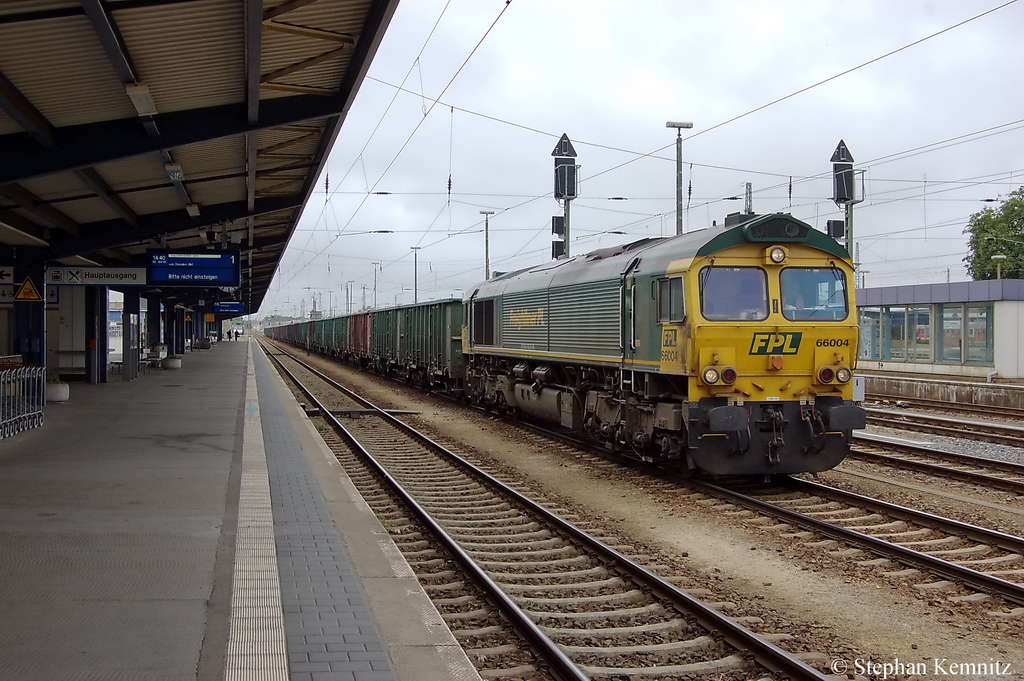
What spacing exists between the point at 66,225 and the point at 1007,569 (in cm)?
1666

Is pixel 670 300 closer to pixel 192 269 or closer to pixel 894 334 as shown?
pixel 192 269

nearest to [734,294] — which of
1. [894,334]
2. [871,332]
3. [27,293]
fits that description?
[27,293]

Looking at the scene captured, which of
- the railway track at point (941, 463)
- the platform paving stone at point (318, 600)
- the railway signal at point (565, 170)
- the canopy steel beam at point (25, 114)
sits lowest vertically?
the railway track at point (941, 463)

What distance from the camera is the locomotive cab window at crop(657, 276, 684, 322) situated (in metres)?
9.86

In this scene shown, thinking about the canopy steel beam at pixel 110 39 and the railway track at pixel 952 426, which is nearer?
the canopy steel beam at pixel 110 39

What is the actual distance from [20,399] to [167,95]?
690 centimetres

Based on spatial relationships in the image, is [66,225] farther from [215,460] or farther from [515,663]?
[515,663]

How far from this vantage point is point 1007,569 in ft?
22.3

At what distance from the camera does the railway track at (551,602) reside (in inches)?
192

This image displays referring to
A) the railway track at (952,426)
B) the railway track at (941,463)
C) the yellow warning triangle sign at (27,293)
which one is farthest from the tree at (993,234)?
the yellow warning triangle sign at (27,293)

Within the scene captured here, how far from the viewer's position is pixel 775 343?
9.84 m

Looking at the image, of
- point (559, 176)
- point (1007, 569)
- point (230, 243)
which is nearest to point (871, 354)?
point (559, 176)

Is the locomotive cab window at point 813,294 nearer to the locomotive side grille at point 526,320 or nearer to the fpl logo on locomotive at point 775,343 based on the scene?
the fpl logo on locomotive at point 775,343

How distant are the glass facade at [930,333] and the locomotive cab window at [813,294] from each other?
62.2ft
